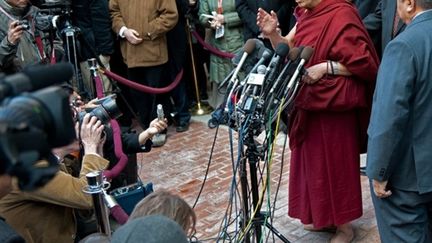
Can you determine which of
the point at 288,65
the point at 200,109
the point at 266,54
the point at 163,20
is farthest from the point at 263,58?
the point at 200,109

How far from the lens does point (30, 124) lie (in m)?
1.21

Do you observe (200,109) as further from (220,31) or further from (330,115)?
(330,115)

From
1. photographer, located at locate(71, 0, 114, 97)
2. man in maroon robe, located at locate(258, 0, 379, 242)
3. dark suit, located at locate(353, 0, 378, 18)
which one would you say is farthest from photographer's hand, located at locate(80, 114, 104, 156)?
photographer, located at locate(71, 0, 114, 97)

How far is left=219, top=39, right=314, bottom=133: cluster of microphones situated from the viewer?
3.31m

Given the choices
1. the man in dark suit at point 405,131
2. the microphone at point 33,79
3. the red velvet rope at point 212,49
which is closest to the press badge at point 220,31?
the red velvet rope at point 212,49

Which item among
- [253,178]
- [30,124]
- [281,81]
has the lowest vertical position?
[253,178]

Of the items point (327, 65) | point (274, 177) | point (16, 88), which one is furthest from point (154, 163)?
point (16, 88)

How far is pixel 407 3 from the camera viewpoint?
3150mm

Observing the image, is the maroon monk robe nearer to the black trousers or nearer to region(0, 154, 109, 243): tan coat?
region(0, 154, 109, 243): tan coat

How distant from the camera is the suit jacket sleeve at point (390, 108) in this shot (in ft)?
9.86

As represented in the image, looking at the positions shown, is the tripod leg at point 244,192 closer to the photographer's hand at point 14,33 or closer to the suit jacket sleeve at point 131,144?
the suit jacket sleeve at point 131,144

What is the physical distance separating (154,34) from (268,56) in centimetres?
304

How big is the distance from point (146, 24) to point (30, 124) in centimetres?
523

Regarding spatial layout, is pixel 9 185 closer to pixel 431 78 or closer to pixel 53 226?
pixel 53 226
